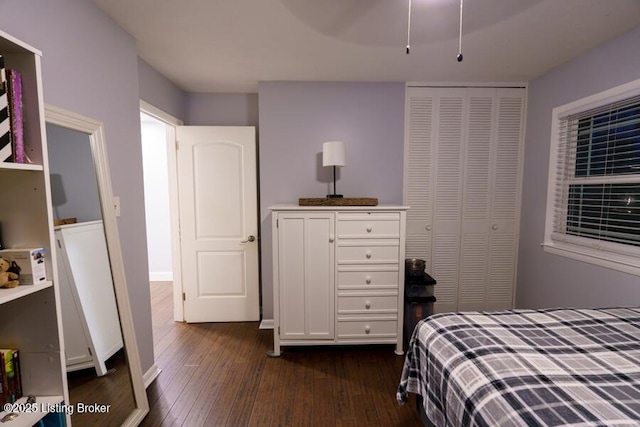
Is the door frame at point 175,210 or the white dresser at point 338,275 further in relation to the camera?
the door frame at point 175,210

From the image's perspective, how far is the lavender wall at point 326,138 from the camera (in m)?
2.79

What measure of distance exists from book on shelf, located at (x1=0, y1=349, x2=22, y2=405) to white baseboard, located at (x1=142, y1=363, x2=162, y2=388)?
1190mm

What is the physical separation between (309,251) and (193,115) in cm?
198

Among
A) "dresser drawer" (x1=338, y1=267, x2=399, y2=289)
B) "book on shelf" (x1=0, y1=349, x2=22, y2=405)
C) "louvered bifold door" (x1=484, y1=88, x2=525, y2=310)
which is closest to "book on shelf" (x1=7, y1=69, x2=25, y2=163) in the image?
"book on shelf" (x1=0, y1=349, x2=22, y2=405)

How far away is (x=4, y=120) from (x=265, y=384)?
2.04 metres

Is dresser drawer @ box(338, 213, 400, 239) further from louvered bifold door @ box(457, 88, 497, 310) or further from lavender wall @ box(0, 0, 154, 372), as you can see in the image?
lavender wall @ box(0, 0, 154, 372)

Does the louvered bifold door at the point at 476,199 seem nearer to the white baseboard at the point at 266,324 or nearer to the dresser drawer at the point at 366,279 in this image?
the dresser drawer at the point at 366,279

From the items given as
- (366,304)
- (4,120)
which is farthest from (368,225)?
(4,120)

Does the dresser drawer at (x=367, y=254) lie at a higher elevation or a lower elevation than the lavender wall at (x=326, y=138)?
lower

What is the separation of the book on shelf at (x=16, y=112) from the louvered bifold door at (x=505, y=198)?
3.37m

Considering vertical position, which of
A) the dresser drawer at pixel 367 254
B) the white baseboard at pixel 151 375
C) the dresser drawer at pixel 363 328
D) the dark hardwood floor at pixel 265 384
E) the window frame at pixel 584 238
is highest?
the window frame at pixel 584 238

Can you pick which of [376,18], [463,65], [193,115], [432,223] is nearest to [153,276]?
[193,115]

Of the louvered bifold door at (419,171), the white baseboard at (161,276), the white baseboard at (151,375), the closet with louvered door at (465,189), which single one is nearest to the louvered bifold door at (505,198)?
the closet with louvered door at (465,189)

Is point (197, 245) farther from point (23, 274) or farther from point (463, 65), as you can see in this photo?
point (463, 65)
